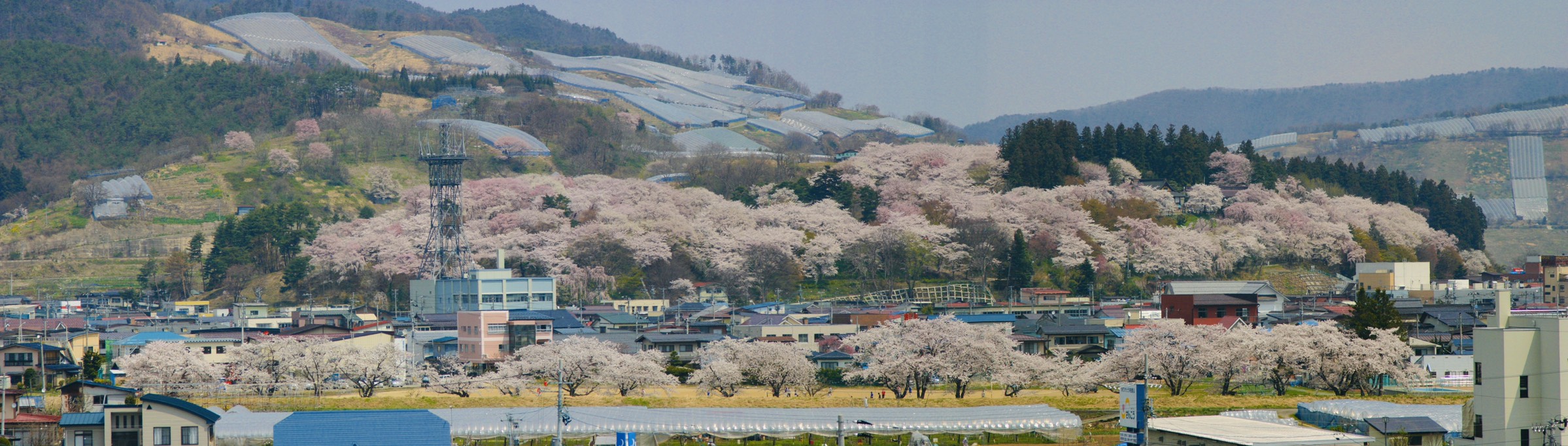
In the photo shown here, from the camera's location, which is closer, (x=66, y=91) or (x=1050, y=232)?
(x=1050, y=232)

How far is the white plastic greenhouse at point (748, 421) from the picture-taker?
92.1 ft

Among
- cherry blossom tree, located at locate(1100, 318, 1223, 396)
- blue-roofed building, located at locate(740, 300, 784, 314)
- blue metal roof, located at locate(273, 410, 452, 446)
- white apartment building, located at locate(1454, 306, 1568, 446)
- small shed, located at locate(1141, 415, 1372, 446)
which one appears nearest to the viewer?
white apartment building, located at locate(1454, 306, 1568, 446)

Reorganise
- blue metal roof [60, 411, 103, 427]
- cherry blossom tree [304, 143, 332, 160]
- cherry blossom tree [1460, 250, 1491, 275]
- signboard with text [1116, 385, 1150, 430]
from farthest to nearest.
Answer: cherry blossom tree [304, 143, 332, 160] → cherry blossom tree [1460, 250, 1491, 275] → blue metal roof [60, 411, 103, 427] → signboard with text [1116, 385, 1150, 430]

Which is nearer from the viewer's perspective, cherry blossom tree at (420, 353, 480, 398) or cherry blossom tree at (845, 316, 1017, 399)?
cherry blossom tree at (845, 316, 1017, 399)

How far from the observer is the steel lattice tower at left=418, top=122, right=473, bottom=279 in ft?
186

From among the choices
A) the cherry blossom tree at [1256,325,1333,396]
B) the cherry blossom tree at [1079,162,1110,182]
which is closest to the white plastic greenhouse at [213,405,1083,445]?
the cherry blossom tree at [1256,325,1333,396]

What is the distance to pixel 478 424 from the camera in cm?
2828

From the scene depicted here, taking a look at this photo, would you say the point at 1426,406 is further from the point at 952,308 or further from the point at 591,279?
the point at 591,279

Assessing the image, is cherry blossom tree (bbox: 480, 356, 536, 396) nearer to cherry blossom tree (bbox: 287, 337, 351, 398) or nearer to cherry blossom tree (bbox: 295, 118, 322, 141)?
cherry blossom tree (bbox: 287, 337, 351, 398)

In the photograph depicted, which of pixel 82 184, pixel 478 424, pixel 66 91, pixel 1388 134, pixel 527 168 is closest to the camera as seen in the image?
pixel 478 424

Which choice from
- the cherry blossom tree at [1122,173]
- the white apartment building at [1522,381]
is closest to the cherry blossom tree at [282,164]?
the cherry blossom tree at [1122,173]

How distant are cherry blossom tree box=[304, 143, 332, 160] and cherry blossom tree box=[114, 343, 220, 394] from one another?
131ft

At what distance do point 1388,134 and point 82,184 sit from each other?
384 feet

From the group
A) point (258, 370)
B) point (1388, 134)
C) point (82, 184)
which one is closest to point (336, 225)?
point (82, 184)
